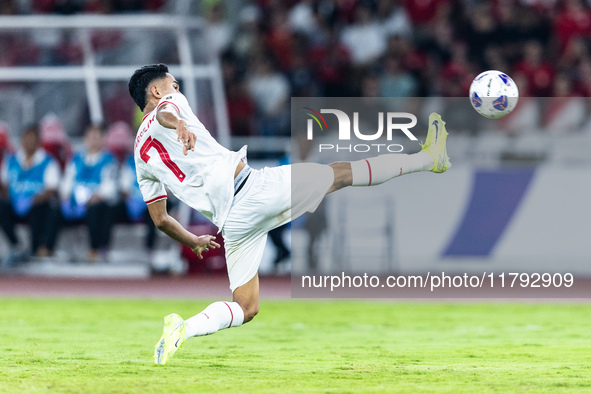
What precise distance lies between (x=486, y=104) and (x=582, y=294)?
577 cm

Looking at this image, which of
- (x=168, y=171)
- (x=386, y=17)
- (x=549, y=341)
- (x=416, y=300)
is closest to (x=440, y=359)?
(x=549, y=341)

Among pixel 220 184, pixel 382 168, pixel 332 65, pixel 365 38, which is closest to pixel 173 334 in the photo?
pixel 220 184

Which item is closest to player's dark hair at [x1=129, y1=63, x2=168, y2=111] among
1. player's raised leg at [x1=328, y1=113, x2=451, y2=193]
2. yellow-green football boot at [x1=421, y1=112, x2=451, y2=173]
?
player's raised leg at [x1=328, y1=113, x2=451, y2=193]

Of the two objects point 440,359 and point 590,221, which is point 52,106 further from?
point 440,359

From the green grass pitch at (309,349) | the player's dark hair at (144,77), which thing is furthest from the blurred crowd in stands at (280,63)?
the player's dark hair at (144,77)

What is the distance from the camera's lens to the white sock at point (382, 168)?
724 cm

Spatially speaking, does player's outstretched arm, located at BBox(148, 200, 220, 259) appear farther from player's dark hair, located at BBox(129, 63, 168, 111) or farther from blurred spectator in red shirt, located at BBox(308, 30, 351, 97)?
blurred spectator in red shirt, located at BBox(308, 30, 351, 97)

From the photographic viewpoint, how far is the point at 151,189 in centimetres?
711

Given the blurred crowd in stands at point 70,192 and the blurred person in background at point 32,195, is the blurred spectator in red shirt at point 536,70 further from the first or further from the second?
the blurred person in background at point 32,195

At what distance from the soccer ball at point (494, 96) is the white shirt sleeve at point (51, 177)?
829 cm

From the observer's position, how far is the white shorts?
22.8 feet

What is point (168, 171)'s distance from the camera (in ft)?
22.7

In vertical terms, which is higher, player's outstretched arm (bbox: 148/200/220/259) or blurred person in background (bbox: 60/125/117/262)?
blurred person in background (bbox: 60/125/117/262)

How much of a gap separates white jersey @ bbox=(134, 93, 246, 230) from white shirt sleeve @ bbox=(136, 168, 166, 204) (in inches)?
4.7
